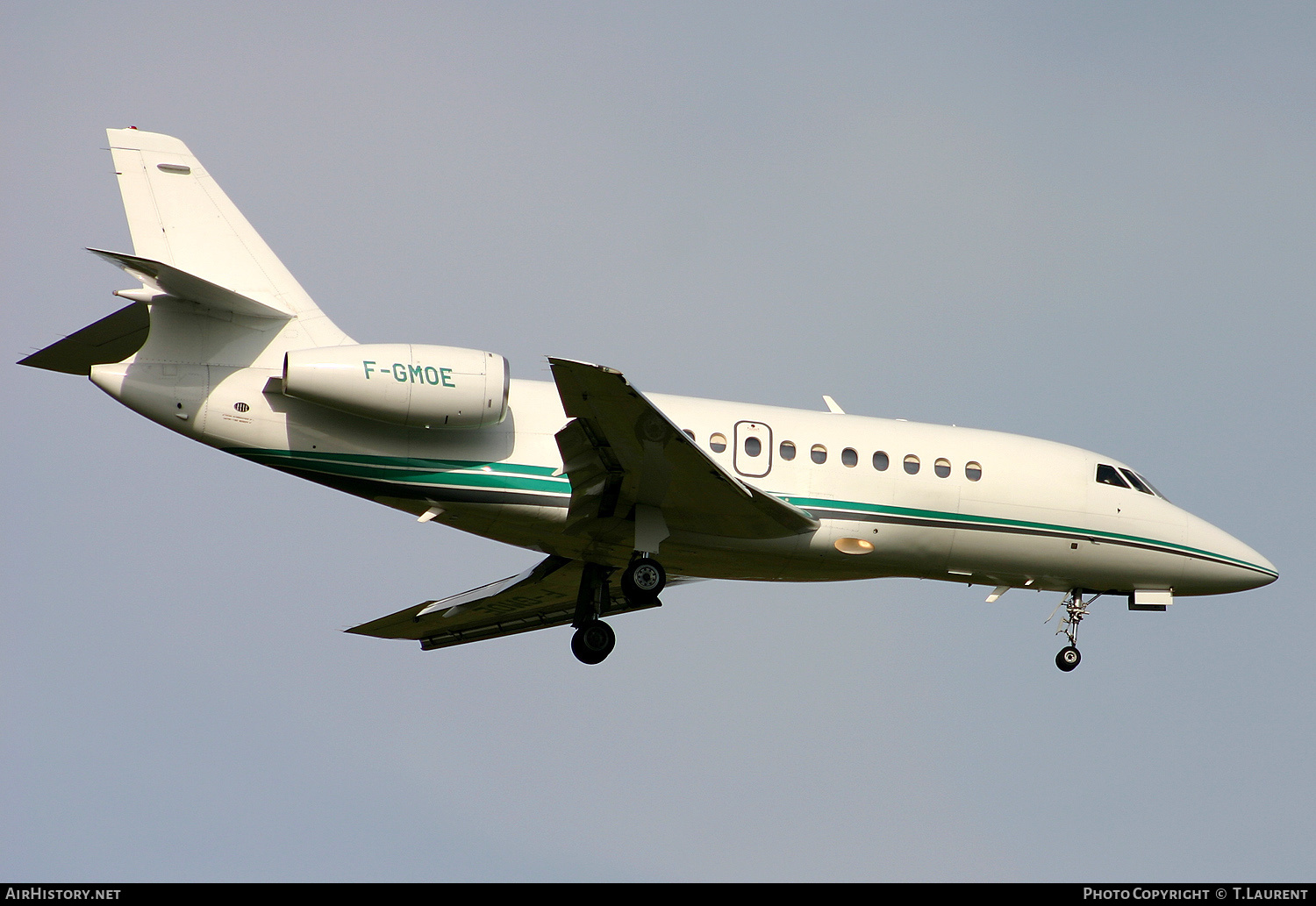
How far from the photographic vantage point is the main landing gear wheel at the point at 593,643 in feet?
66.2

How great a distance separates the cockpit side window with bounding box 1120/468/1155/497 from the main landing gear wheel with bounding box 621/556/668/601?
7890 mm

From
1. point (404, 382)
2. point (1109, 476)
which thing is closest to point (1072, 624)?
point (1109, 476)

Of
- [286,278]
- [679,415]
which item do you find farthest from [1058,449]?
[286,278]

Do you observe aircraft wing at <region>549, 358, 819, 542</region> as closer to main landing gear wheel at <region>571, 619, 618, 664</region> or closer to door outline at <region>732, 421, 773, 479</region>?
door outline at <region>732, 421, 773, 479</region>

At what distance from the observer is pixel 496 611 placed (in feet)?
73.6

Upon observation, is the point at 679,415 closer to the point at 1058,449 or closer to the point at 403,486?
the point at 403,486

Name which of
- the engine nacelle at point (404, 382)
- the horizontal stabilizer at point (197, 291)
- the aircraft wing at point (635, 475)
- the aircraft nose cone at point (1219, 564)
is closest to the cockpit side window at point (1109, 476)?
the aircraft nose cone at point (1219, 564)

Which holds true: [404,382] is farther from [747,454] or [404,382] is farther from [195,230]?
[747,454]

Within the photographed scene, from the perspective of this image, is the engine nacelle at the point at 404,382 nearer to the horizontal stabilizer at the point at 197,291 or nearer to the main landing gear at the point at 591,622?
the horizontal stabilizer at the point at 197,291

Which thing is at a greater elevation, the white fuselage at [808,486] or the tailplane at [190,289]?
the tailplane at [190,289]

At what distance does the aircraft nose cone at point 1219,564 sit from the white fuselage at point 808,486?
0.03m

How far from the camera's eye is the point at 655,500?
18469 millimetres

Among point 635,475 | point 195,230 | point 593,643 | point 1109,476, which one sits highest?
point 195,230

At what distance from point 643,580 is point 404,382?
4.23 metres
